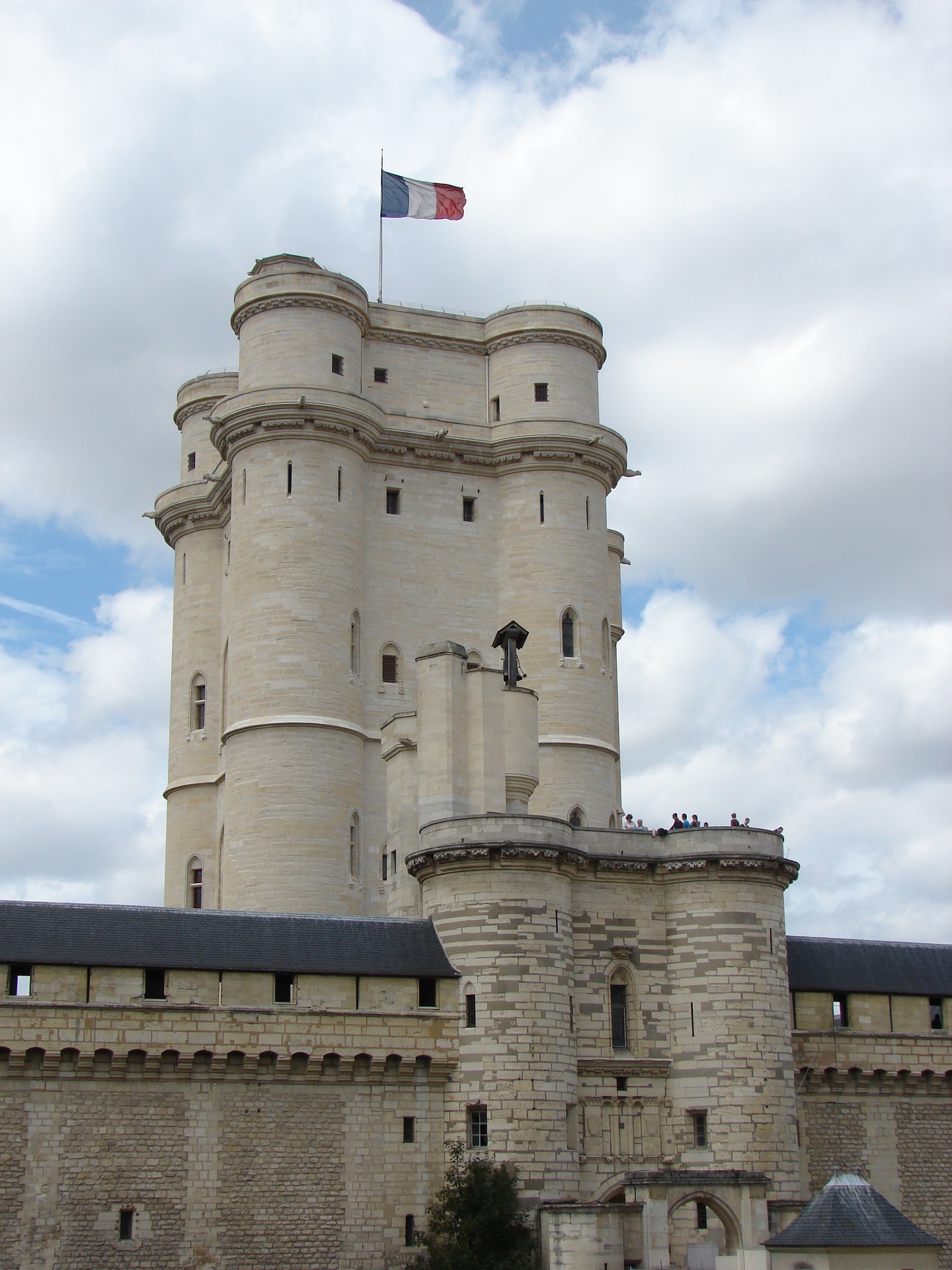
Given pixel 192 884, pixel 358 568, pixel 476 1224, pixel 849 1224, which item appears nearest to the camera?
pixel 849 1224

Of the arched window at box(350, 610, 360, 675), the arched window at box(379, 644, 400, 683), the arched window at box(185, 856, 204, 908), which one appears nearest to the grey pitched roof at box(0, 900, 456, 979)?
the arched window at box(350, 610, 360, 675)

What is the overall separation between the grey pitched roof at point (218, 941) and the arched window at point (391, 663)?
38.9 ft

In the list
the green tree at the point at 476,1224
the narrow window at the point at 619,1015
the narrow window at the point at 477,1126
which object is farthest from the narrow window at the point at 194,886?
the green tree at the point at 476,1224

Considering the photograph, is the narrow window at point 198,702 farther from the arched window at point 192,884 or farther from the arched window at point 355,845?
the arched window at point 355,845

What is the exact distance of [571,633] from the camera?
55.3 meters

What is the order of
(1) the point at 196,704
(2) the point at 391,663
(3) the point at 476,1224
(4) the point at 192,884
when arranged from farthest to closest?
(1) the point at 196,704 < (4) the point at 192,884 < (2) the point at 391,663 < (3) the point at 476,1224

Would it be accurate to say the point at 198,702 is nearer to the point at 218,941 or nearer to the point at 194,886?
the point at 194,886

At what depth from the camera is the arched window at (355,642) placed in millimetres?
52375

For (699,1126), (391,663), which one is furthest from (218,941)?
(391,663)

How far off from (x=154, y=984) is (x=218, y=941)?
1.88 meters

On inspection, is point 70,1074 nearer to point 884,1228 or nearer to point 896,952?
point 884,1228

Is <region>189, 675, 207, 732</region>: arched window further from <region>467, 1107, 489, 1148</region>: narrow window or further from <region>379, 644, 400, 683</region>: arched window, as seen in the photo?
<region>467, 1107, 489, 1148</region>: narrow window

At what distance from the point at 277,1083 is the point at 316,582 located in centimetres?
1652

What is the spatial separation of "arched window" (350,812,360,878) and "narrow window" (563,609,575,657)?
28.6 feet
